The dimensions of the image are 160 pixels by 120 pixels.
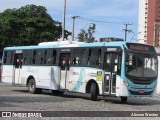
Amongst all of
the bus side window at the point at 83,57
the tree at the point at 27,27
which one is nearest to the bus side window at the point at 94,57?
the bus side window at the point at 83,57

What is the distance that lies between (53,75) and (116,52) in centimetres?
529

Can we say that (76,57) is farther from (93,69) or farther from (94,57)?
(93,69)

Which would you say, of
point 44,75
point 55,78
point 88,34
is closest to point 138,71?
point 55,78

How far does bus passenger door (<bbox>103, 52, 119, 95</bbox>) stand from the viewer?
2066 cm

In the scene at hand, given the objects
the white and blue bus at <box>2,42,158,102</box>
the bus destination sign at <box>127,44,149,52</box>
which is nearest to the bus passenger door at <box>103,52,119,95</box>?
the white and blue bus at <box>2,42,158,102</box>

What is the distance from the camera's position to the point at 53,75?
974 inches

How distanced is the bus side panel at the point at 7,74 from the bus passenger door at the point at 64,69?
5213 mm

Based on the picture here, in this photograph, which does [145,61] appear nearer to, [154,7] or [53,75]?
[53,75]

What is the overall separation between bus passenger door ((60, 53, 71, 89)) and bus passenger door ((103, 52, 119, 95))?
3320 mm

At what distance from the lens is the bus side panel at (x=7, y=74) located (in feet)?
93.2

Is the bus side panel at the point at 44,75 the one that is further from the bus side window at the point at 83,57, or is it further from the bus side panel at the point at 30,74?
the bus side window at the point at 83,57

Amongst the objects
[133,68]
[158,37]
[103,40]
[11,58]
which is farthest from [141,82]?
[158,37]

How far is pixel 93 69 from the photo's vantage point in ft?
71.7

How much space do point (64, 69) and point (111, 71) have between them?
4091mm
